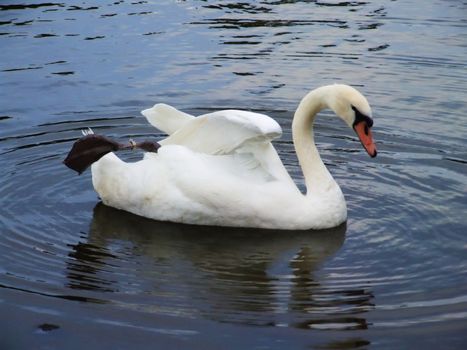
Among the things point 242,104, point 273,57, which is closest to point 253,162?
point 242,104

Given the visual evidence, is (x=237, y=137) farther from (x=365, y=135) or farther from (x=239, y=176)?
(x=365, y=135)

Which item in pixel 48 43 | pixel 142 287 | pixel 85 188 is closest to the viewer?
pixel 142 287

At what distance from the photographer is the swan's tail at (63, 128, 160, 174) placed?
8.43m

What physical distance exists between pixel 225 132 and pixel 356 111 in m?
0.99

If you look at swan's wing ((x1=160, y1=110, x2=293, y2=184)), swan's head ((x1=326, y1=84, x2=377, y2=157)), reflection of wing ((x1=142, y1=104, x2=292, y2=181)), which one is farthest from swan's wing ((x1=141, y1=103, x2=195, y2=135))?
swan's head ((x1=326, y1=84, x2=377, y2=157))

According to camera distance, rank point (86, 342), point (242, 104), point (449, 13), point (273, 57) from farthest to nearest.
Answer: point (449, 13), point (273, 57), point (242, 104), point (86, 342)

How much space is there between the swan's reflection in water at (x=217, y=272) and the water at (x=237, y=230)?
17 mm

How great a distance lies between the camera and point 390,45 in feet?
47.2

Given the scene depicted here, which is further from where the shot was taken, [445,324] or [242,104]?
[242,104]

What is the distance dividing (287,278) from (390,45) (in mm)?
7661

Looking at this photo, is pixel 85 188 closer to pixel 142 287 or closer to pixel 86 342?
pixel 142 287

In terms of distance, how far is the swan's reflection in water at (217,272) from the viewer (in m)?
6.68

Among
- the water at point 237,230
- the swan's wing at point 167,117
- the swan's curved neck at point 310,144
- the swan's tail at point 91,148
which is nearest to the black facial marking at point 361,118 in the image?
the swan's curved neck at point 310,144

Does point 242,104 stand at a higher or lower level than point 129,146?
lower
